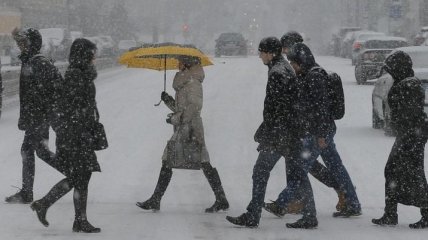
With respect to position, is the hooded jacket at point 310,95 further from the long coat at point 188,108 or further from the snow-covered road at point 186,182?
the long coat at point 188,108

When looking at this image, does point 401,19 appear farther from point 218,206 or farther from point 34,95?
point 34,95

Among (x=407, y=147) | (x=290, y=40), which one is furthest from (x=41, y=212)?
(x=407, y=147)

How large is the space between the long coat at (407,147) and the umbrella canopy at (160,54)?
2.05 m

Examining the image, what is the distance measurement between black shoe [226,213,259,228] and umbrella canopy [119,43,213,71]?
5.51ft

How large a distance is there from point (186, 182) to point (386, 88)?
6102 mm

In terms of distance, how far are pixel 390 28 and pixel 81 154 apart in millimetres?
68482

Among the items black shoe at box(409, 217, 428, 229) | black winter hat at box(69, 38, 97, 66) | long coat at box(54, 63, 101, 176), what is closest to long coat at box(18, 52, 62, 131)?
long coat at box(54, 63, 101, 176)

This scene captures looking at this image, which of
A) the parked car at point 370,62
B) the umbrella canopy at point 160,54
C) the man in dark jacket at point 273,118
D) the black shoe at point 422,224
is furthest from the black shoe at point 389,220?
the parked car at point 370,62

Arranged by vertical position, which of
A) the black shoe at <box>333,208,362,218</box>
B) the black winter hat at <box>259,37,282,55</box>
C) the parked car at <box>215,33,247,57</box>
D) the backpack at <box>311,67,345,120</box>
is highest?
the black winter hat at <box>259,37,282,55</box>

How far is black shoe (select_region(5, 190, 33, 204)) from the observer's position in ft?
36.2

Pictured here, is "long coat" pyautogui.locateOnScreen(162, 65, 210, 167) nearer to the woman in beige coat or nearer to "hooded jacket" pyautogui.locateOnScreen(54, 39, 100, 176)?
the woman in beige coat

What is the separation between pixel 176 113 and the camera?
1050cm

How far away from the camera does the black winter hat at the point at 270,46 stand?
938 cm

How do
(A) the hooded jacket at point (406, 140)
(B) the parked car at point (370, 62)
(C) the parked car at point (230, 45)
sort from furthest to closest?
(C) the parked car at point (230, 45) < (B) the parked car at point (370, 62) < (A) the hooded jacket at point (406, 140)
